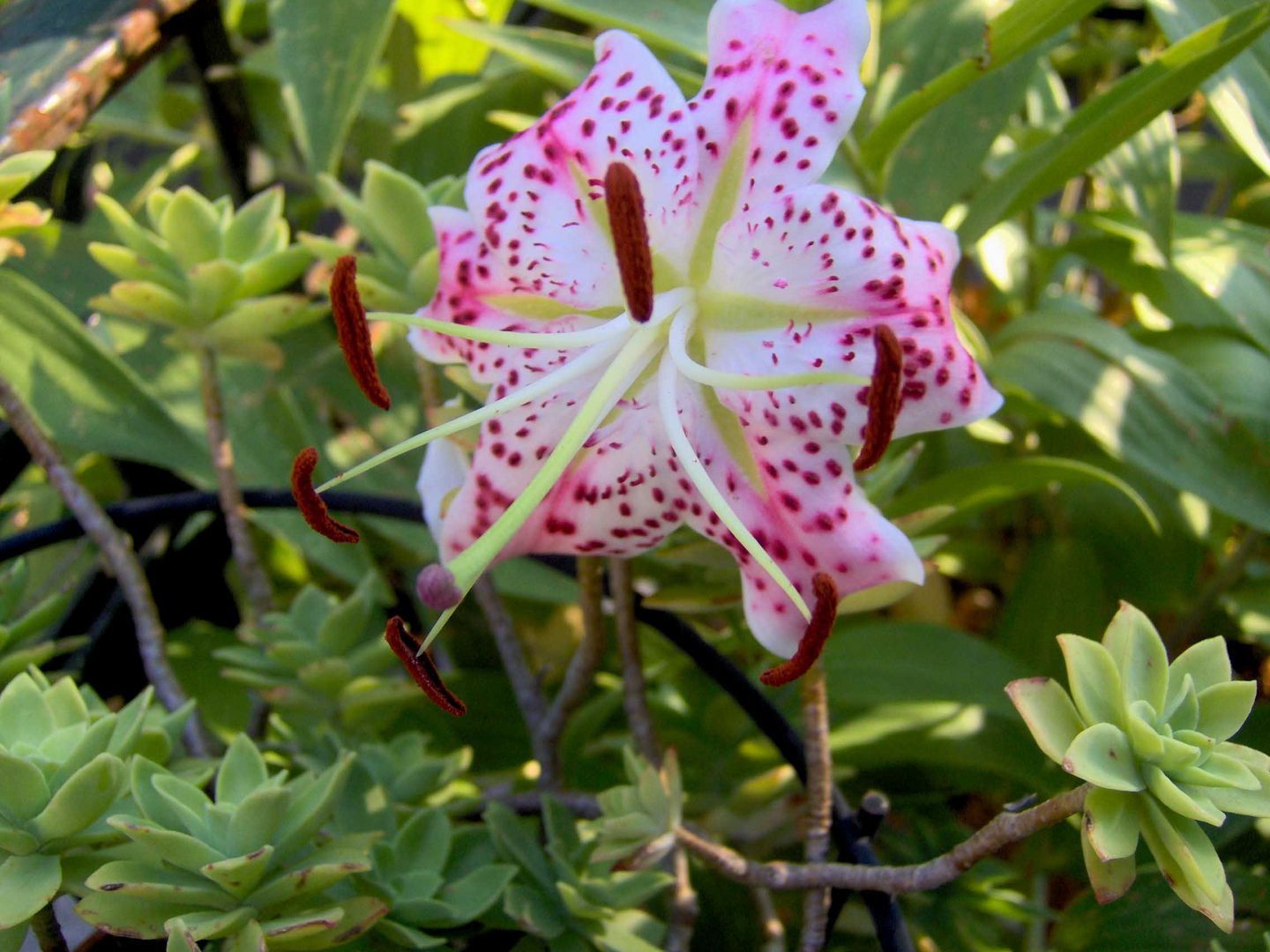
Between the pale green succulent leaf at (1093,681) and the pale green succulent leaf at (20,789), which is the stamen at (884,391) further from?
the pale green succulent leaf at (20,789)

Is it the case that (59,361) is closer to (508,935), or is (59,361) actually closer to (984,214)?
(508,935)

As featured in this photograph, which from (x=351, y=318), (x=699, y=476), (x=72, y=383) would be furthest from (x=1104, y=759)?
(x=72, y=383)

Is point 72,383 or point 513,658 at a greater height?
point 72,383

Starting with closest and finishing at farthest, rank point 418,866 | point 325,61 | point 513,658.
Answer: point 418,866, point 513,658, point 325,61

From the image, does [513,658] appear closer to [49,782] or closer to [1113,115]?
[49,782]

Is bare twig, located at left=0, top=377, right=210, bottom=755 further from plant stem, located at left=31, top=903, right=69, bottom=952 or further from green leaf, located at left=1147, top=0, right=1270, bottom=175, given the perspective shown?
green leaf, located at left=1147, top=0, right=1270, bottom=175
